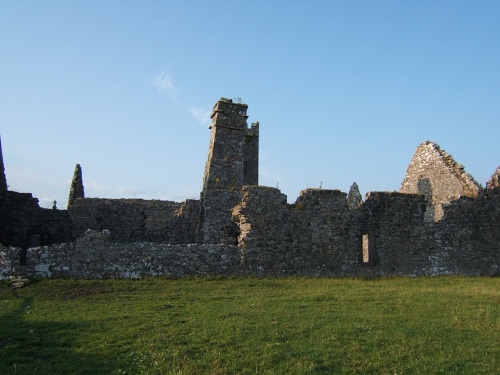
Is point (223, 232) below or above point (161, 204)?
below

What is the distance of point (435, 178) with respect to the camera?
84.7 feet

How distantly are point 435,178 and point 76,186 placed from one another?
23.4 metres

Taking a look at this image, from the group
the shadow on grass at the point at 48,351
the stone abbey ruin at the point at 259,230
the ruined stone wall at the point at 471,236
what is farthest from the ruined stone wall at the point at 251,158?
the shadow on grass at the point at 48,351

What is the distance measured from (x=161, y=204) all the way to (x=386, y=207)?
15.0 meters

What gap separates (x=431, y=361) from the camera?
820 centimetres

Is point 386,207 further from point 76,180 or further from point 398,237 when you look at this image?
point 76,180

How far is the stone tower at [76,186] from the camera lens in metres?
31.1

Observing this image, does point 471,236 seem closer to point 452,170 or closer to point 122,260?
point 452,170

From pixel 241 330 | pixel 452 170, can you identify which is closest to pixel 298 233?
pixel 241 330

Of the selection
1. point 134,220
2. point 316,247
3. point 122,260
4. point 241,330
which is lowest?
point 241,330

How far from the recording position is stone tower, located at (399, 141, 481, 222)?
23.6 m

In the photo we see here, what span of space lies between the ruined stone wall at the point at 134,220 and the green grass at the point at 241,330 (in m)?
10.7

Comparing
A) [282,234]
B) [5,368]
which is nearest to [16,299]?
[5,368]

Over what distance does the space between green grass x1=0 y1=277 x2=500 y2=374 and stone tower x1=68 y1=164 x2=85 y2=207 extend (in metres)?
16.7
